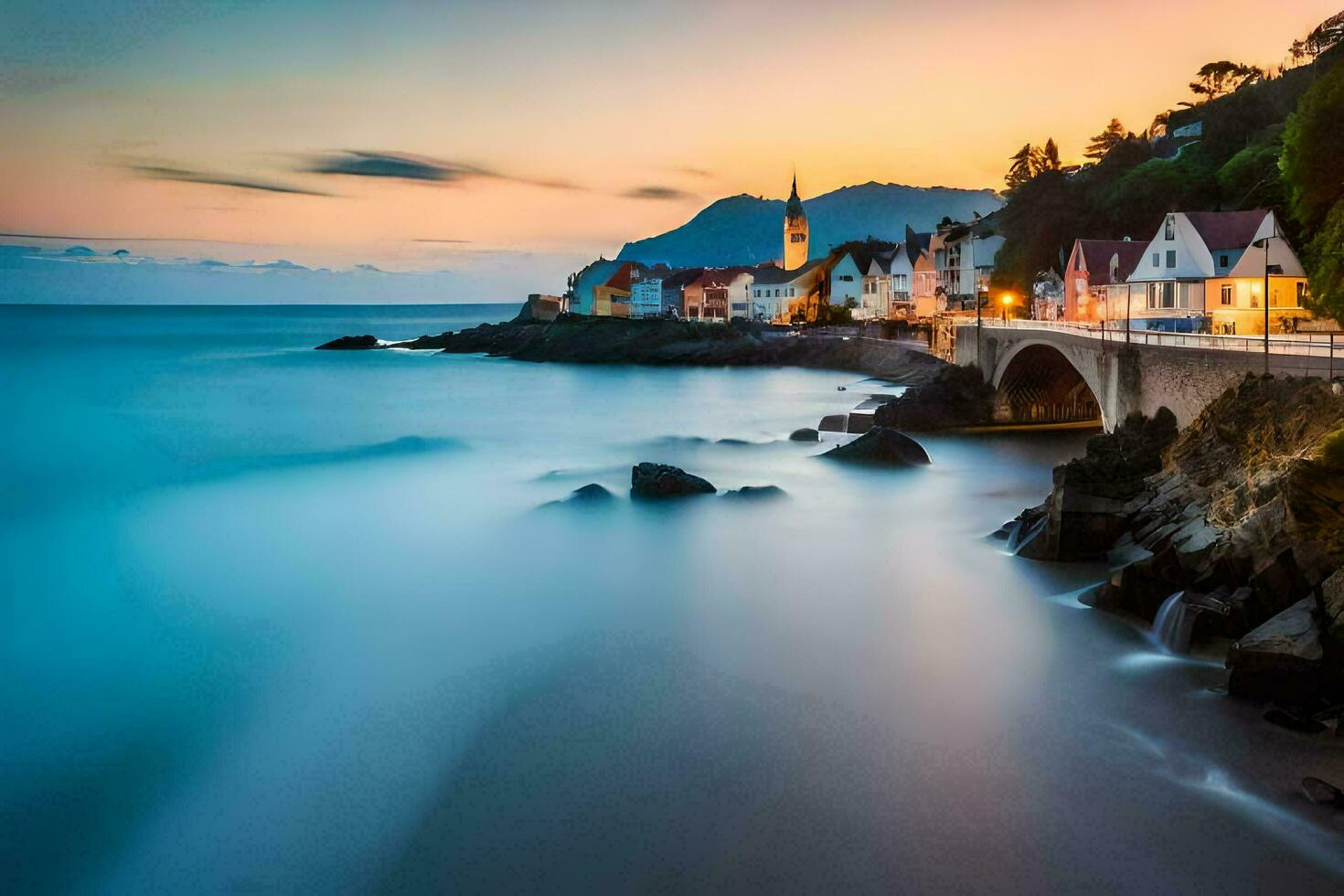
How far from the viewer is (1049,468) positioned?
32469 millimetres

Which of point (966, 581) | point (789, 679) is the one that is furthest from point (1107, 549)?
point (789, 679)

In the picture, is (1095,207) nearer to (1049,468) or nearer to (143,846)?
(1049,468)

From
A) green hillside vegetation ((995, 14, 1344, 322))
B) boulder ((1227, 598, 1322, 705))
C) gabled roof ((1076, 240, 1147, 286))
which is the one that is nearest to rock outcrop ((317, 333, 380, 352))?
green hillside vegetation ((995, 14, 1344, 322))

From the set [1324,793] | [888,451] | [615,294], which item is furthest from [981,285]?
[615,294]

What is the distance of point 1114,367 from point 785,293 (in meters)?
82.2

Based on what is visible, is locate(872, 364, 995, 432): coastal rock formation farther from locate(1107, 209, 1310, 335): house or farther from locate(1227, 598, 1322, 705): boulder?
locate(1227, 598, 1322, 705): boulder

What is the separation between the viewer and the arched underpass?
42188 mm

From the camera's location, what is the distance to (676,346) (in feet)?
320

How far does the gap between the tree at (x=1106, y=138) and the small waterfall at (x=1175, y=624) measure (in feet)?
332

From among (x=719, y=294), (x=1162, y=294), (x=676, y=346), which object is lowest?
(x=676, y=346)

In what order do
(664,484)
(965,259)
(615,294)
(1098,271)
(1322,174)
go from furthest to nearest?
(615,294) < (965,259) < (1098,271) < (1322,174) < (664,484)

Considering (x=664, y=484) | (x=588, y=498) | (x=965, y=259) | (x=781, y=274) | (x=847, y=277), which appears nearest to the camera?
(x=664, y=484)

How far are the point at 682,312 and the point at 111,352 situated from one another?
62235 mm

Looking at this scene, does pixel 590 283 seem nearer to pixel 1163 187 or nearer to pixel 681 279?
pixel 681 279
